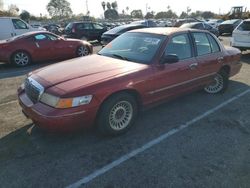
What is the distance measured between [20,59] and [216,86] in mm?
7444

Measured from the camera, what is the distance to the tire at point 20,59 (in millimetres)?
9898

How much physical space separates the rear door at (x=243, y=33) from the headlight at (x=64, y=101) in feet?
31.2

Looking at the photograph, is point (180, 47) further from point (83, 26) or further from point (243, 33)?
point (83, 26)

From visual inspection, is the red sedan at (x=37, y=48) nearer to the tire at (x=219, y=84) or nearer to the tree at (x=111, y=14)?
the tire at (x=219, y=84)

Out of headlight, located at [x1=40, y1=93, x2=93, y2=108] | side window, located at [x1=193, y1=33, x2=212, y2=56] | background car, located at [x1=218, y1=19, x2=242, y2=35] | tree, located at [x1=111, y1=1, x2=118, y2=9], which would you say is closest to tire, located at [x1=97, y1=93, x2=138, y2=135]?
headlight, located at [x1=40, y1=93, x2=93, y2=108]

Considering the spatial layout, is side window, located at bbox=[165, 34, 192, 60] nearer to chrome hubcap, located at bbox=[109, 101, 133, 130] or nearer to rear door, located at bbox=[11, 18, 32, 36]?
chrome hubcap, located at bbox=[109, 101, 133, 130]

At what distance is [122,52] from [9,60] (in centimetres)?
664

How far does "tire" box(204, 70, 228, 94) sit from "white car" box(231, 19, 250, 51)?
569 centimetres

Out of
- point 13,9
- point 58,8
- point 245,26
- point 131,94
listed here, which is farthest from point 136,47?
point 58,8

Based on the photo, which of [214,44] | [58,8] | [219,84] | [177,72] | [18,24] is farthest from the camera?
[58,8]

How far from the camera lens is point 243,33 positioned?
10938 millimetres

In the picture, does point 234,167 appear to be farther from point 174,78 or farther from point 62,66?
point 62,66

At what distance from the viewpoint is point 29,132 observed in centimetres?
423

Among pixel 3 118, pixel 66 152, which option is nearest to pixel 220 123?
pixel 66 152
